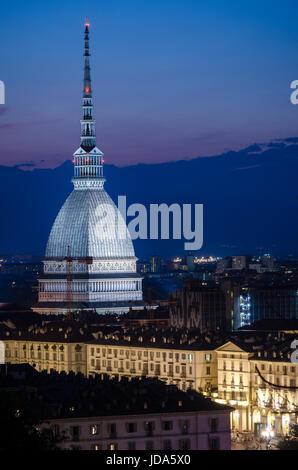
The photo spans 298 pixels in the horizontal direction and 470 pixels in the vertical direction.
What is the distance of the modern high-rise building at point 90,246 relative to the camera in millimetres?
175250

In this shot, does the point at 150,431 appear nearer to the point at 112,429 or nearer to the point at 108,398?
the point at 112,429

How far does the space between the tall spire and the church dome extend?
0.82 metres

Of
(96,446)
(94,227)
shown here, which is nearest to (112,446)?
(96,446)

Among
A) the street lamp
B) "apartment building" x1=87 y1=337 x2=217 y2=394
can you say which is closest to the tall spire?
"apartment building" x1=87 y1=337 x2=217 y2=394

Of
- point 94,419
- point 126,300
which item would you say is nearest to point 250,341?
point 94,419

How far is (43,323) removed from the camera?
139375mm

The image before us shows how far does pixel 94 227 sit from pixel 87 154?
599 cm

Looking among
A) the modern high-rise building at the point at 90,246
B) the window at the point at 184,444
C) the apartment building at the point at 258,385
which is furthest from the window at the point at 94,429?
the modern high-rise building at the point at 90,246

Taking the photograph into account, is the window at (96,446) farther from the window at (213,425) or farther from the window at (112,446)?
the window at (213,425)

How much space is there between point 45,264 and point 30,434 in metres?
117

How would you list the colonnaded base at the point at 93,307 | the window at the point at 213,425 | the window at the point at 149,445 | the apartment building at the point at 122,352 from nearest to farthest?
the window at the point at 149,445, the window at the point at 213,425, the apartment building at the point at 122,352, the colonnaded base at the point at 93,307

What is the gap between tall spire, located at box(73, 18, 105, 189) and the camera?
579 feet

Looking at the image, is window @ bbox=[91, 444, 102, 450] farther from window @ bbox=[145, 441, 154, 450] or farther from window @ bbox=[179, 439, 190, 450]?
window @ bbox=[179, 439, 190, 450]
